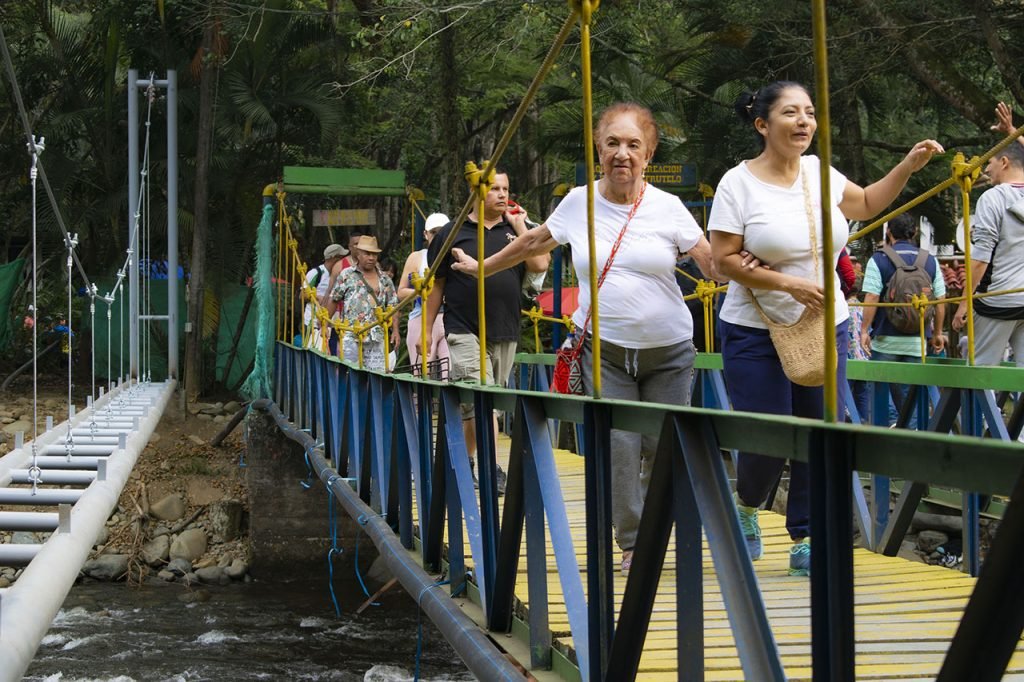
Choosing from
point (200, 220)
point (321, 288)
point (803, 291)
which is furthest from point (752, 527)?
point (200, 220)

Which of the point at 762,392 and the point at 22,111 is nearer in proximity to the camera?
the point at 762,392

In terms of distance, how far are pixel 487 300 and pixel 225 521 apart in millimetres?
8828

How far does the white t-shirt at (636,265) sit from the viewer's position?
367cm

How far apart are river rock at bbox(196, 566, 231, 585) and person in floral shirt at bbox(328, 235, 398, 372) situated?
4648 mm

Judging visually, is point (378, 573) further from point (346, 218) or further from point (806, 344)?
point (806, 344)

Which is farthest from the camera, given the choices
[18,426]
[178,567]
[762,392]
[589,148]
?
[18,426]

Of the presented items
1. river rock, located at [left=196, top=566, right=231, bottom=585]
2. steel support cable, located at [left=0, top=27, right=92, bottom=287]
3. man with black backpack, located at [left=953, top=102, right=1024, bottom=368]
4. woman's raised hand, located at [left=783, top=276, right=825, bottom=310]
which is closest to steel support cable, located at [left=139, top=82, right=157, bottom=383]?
river rock, located at [left=196, top=566, right=231, bottom=585]

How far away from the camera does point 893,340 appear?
730cm

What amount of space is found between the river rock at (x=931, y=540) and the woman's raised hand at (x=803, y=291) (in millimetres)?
4169

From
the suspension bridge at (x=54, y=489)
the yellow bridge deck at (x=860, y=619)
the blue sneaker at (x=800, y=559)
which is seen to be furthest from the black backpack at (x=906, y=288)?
the suspension bridge at (x=54, y=489)

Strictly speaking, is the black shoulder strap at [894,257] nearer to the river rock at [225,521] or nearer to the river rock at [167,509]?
the river rock at [225,521]

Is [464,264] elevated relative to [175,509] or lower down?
elevated

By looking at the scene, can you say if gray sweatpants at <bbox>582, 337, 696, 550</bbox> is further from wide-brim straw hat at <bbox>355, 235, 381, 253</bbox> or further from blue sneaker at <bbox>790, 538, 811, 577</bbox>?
wide-brim straw hat at <bbox>355, 235, 381, 253</bbox>

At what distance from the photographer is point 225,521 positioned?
13.7 metres
